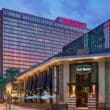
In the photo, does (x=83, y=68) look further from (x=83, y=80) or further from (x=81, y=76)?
(x=83, y=80)

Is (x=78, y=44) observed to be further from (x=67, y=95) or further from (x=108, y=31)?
(x=67, y=95)

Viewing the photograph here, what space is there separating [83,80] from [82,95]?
1626 mm

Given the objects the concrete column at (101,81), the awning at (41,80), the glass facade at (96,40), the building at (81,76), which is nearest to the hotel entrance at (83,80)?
the building at (81,76)

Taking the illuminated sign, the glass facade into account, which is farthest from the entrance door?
the glass facade

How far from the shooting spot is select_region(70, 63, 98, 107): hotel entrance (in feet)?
132

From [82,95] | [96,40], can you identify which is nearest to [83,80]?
[82,95]

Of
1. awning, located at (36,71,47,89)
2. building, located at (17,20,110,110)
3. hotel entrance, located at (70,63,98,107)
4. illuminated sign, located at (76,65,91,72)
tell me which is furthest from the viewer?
awning, located at (36,71,47,89)

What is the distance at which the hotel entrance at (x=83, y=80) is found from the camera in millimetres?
40125

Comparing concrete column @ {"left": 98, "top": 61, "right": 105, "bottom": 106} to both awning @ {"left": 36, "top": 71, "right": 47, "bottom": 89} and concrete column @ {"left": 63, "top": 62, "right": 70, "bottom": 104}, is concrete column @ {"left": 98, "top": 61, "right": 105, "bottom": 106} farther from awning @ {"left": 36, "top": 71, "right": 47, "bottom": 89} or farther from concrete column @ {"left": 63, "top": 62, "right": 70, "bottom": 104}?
awning @ {"left": 36, "top": 71, "right": 47, "bottom": 89}

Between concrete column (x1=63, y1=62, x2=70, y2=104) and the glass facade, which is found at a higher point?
the glass facade

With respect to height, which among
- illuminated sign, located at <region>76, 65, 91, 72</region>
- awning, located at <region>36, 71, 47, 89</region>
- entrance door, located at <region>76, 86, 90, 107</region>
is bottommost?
entrance door, located at <region>76, 86, 90, 107</region>

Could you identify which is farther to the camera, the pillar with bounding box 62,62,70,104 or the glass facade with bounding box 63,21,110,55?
the glass facade with bounding box 63,21,110,55

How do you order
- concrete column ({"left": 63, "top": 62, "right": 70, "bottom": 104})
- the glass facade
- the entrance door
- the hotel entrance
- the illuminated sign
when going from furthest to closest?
the glass facade → concrete column ({"left": 63, "top": 62, "right": 70, "bottom": 104}) → the entrance door → the illuminated sign → the hotel entrance

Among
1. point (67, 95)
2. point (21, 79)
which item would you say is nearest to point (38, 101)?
point (67, 95)
